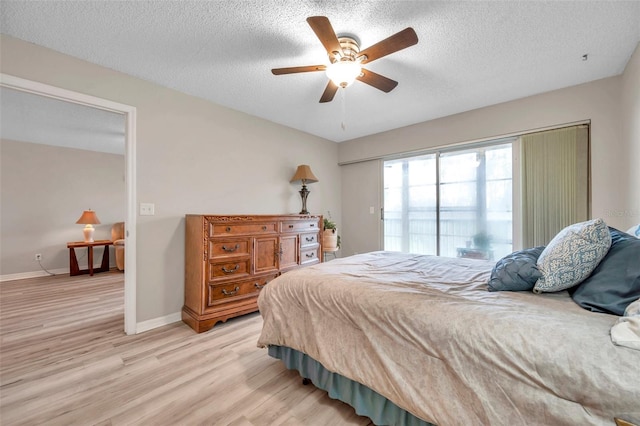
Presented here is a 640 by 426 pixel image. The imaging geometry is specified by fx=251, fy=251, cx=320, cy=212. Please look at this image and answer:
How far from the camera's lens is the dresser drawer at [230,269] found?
251cm

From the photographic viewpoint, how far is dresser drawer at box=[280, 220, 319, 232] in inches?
122

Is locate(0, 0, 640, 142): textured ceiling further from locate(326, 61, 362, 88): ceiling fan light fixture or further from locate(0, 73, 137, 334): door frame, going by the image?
locate(0, 73, 137, 334): door frame

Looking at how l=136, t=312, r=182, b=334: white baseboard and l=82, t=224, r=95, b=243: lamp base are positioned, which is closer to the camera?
l=136, t=312, r=182, b=334: white baseboard

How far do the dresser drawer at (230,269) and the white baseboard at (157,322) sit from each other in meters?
0.67

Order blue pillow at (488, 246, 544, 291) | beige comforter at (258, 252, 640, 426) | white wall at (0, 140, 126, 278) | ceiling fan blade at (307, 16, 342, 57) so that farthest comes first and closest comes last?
white wall at (0, 140, 126, 278)
ceiling fan blade at (307, 16, 342, 57)
blue pillow at (488, 246, 544, 291)
beige comforter at (258, 252, 640, 426)

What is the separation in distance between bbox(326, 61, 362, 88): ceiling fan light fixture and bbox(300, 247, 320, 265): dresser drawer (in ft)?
6.99

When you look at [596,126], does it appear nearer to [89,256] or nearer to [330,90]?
[330,90]

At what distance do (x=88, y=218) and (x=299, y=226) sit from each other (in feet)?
14.6

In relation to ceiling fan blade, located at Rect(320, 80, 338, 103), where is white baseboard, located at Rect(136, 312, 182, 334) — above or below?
below

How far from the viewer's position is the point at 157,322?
8.30 feet

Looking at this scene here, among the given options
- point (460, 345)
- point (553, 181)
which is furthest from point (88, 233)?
point (553, 181)

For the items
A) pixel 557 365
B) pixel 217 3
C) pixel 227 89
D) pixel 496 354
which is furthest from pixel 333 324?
pixel 227 89

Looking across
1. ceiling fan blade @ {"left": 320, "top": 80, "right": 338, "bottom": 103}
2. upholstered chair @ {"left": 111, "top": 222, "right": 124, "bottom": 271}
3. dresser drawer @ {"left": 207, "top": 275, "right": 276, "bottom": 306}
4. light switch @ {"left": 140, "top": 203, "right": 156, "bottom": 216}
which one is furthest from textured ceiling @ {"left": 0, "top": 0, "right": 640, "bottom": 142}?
upholstered chair @ {"left": 111, "top": 222, "right": 124, "bottom": 271}

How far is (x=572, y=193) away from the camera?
2580 mm
